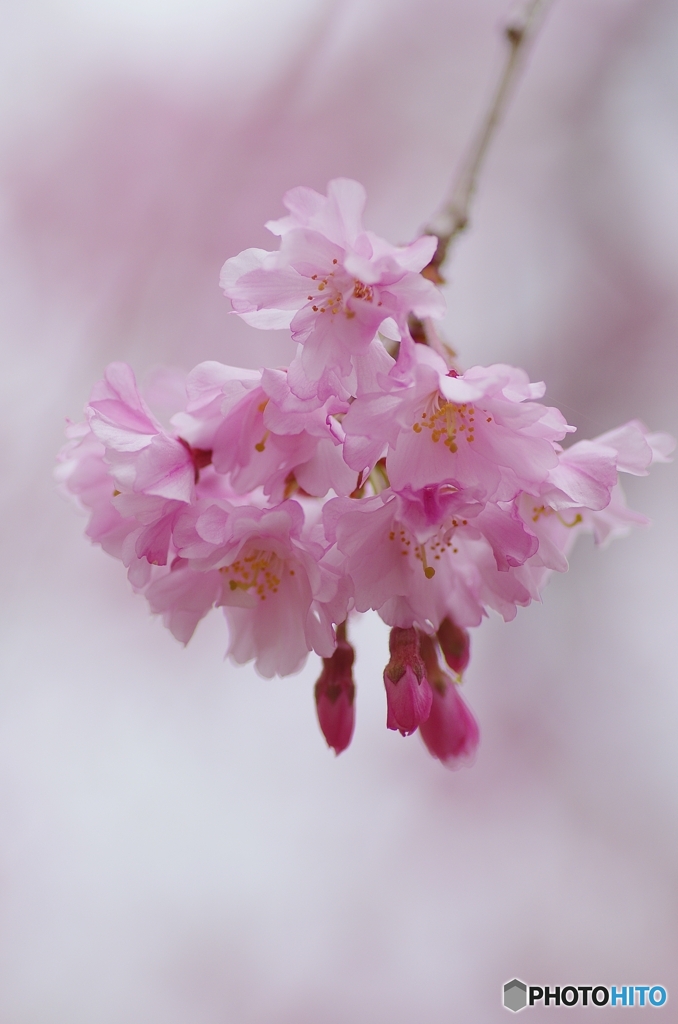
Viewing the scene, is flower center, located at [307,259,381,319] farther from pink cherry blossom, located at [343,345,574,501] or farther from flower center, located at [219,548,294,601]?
flower center, located at [219,548,294,601]

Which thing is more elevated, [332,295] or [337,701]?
[332,295]

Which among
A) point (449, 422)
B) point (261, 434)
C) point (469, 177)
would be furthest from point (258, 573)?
point (469, 177)

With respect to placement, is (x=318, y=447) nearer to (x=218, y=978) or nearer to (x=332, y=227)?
(x=332, y=227)

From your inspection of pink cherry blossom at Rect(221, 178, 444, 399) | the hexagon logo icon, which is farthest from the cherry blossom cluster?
the hexagon logo icon

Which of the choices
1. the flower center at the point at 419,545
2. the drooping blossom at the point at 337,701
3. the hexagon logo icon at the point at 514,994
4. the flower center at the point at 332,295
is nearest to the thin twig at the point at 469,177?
the flower center at the point at 332,295

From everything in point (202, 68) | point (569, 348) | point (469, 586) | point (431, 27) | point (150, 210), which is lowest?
point (469, 586)

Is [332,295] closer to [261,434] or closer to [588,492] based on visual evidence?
[261,434]

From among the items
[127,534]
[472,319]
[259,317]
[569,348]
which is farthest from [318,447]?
[569,348]
